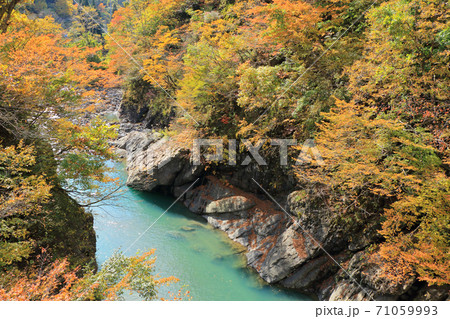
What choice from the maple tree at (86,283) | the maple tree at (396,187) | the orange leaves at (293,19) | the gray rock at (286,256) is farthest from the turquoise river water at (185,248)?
the orange leaves at (293,19)

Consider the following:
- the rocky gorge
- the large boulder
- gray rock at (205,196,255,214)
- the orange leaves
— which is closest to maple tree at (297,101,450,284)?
Answer: the rocky gorge

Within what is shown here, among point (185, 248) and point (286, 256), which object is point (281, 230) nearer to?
point (286, 256)

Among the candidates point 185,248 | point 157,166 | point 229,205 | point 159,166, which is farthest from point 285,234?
point 157,166

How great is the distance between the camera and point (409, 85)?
6496mm

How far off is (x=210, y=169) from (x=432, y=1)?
34.1 ft

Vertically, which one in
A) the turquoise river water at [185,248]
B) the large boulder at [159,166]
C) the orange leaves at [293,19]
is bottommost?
the turquoise river water at [185,248]

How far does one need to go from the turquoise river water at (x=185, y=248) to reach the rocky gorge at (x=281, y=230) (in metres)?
0.47

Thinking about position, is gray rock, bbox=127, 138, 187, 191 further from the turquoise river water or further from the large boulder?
the turquoise river water

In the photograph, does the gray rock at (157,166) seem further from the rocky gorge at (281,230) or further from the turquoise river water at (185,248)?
the turquoise river water at (185,248)

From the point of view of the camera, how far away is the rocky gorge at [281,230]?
23.6ft

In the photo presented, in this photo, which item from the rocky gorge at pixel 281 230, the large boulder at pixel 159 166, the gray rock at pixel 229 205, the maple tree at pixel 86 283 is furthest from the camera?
the large boulder at pixel 159 166

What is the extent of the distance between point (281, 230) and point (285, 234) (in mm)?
728

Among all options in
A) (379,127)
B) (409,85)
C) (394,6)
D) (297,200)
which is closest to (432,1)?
(394,6)

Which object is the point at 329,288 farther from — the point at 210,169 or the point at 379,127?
the point at 210,169
